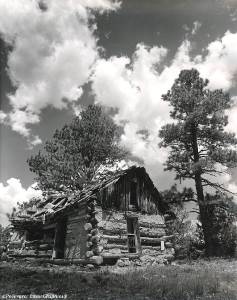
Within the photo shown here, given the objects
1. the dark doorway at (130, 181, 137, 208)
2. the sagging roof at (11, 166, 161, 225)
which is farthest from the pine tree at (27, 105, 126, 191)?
the dark doorway at (130, 181, 137, 208)

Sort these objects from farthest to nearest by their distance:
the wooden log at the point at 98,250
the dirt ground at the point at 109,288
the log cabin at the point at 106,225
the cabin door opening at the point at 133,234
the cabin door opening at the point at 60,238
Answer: the cabin door opening at the point at 60,238, the cabin door opening at the point at 133,234, the log cabin at the point at 106,225, the wooden log at the point at 98,250, the dirt ground at the point at 109,288

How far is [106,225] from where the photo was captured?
1553 cm

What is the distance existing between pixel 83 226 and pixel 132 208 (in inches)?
126

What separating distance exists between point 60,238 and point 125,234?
4295 mm

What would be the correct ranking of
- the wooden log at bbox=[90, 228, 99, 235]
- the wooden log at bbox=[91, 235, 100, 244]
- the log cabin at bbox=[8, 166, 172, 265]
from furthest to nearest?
the log cabin at bbox=[8, 166, 172, 265] → the wooden log at bbox=[90, 228, 99, 235] → the wooden log at bbox=[91, 235, 100, 244]

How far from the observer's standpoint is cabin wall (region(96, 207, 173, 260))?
598 inches

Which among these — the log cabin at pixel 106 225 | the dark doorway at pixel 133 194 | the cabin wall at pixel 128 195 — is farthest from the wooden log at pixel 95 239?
the dark doorway at pixel 133 194

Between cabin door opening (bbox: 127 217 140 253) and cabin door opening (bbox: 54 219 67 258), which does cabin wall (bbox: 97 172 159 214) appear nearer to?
cabin door opening (bbox: 127 217 140 253)

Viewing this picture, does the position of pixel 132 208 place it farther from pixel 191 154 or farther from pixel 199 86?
pixel 199 86

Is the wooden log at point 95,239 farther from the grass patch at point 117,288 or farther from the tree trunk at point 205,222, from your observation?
the tree trunk at point 205,222

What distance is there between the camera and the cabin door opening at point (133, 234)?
665 inches

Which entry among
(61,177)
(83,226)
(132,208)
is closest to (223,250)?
(132,208)

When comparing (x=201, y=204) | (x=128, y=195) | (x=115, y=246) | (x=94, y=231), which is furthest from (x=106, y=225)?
(x=201, y=204)

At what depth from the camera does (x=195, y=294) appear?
7609 mm
